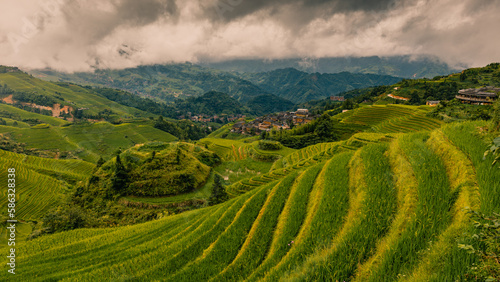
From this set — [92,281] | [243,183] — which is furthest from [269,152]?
[92,281]

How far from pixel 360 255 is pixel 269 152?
138 feet

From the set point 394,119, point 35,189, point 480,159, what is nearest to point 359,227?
point 480,159

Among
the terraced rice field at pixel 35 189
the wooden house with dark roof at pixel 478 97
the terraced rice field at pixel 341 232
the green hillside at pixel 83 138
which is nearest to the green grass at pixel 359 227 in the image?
the terraced rice field at pixel 341 232

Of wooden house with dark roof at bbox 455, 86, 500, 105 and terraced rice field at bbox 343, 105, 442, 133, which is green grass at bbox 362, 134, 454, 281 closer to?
terraced rice field at bbox 343, 105, 442, 133

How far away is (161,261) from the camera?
23.0 feet

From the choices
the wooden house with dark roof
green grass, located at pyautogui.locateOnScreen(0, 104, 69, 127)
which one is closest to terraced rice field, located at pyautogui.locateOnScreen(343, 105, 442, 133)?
the wooden house with dark roof

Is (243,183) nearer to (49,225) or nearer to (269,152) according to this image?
(49,225)

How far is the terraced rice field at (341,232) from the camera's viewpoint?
360cm

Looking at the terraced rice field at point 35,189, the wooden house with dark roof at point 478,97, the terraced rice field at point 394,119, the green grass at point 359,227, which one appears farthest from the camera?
the wooden house with dark roof at point 478,97

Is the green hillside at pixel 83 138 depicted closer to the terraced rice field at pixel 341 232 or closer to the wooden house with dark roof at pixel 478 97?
the terraced rice field at pixel 341 232

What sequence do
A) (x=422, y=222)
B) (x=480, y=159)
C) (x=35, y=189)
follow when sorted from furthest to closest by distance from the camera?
(x=35, y=189)
(x=480, y=159)
(x=422, y=222)

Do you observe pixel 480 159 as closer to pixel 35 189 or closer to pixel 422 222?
pixel 422 222

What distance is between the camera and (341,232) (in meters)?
5.10

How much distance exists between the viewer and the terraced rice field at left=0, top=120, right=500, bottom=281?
11.8 ft
